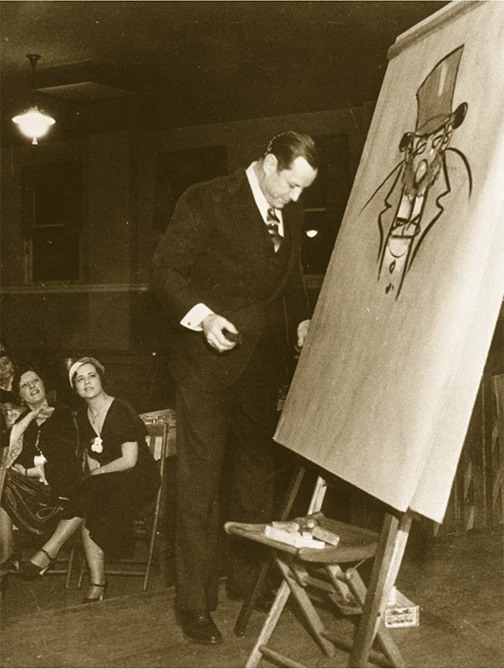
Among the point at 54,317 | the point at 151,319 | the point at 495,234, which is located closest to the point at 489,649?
the point at 495,234

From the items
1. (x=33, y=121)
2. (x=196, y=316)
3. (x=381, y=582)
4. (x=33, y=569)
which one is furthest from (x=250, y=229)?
(x=33, y=121)

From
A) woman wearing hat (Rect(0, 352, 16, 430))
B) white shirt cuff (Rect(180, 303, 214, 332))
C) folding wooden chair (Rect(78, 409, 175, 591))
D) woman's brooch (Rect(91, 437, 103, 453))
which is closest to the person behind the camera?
white shirt cuff (Rect(180, 303, 214, 332))

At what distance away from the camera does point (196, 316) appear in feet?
7.99

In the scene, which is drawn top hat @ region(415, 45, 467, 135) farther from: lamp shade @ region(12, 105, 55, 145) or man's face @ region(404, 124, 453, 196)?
lamp shade @ region(12, 105, 55, 145)

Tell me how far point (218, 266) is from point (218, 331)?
0.42 metres

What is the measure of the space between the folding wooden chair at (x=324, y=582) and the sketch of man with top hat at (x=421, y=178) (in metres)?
0.67

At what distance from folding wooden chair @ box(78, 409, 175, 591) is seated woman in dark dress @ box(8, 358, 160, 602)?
0.22ft

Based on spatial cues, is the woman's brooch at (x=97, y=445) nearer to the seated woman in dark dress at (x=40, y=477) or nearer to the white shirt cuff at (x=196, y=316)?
the seated woman in dark dress at (x=40, y=477)

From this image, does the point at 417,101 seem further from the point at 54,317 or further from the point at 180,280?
the point at 54,317

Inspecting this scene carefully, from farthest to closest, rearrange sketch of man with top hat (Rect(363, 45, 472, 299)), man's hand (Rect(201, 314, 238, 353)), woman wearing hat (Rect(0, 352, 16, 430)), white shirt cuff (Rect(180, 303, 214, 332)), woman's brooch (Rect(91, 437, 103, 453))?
woman wearing hat (Rect(0, 352, 16, 430))
woman's brooch (Rect(91, 437, 103, 453))
white shirt cuff (Rect(180, 303, 214, 332))
man's hand (Rect(201, 314, 238, 353))
sketch of man with top hat (Rect(363, 45, 472, 299))

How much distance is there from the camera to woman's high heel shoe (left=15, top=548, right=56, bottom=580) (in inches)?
159

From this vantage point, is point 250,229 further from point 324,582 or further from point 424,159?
point 324,582

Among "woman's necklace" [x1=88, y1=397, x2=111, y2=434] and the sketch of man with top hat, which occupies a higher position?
the sketch of man with top hat

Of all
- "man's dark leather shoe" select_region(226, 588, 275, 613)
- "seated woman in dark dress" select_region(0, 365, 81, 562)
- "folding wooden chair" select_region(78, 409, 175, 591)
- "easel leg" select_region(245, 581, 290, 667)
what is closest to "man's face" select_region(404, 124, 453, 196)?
"easel leg" select_region(245, 581, 290, 667)
